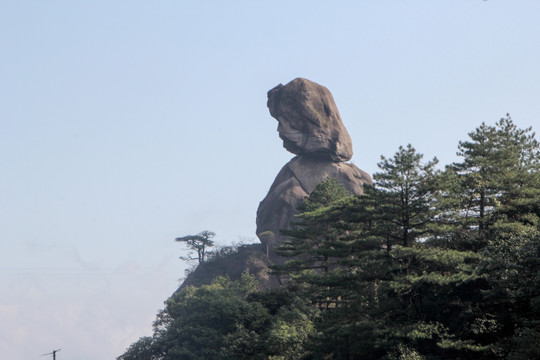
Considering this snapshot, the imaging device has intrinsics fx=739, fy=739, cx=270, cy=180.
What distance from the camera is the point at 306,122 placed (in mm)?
93188

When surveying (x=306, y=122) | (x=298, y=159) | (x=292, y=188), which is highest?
(x=306, y=122)

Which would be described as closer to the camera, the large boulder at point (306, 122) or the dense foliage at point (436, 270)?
the dense foliage at point (436, 270)

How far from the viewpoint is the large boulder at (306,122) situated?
305 ft

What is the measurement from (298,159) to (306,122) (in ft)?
17.1

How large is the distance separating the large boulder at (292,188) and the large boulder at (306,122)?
146cm

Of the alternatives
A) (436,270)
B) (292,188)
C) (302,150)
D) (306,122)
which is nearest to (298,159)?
(302,150)

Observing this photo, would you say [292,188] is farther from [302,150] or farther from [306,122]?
[306,122]

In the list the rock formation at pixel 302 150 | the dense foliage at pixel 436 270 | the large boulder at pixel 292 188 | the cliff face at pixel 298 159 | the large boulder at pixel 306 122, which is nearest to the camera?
the dense foliage at pixel 436 270

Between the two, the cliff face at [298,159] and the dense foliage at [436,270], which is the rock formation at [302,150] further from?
the dense foliage at [436,270]

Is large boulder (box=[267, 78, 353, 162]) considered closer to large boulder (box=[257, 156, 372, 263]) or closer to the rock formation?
the rock formation

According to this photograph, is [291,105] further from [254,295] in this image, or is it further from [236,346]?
[236,346]

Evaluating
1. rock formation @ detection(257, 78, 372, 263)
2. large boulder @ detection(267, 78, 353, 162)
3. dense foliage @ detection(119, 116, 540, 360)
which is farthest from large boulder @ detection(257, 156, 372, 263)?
dense foliage @ detection(119, 116, 540, 360)

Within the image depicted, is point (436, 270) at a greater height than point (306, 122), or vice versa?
point (306, 122)

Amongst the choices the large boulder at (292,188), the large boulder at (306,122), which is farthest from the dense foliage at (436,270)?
the large boulder at (306,122)
